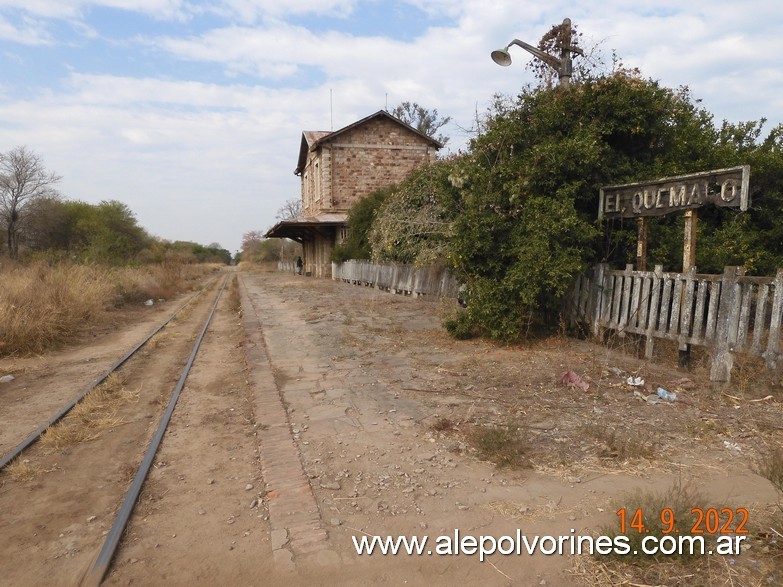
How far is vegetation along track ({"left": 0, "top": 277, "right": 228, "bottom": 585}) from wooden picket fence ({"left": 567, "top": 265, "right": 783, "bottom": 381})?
6048 mm

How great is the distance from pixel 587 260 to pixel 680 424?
14.2ft

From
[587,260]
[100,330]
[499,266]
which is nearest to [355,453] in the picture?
[499,266]

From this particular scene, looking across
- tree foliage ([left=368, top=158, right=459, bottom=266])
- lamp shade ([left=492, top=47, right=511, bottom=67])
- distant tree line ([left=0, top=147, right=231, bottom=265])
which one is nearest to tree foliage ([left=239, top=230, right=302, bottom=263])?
distant tree line ([left=0, top=147, right=231, bottom=265])

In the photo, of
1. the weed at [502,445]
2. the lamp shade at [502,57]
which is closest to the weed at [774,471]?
the weed at [502,445]

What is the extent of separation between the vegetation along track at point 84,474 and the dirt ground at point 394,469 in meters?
0.02

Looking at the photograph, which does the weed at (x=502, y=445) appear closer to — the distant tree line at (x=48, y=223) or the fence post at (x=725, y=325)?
the fence post at (x=725, y=325)

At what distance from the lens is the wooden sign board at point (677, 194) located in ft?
20.5

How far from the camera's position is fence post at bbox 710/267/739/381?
6000mm

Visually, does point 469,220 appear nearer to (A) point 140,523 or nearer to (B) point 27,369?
(A) point 140,523

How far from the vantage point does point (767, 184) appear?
11102 millimetres

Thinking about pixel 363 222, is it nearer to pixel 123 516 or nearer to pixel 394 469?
pixel 394 469

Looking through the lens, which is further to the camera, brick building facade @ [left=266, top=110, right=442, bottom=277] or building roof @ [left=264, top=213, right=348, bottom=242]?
brick building facade @ [left=266, top=110, right=442, bottom=277]

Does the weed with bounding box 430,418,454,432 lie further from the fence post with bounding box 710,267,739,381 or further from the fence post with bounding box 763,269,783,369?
the fence post with bounding box 763,269,783,369

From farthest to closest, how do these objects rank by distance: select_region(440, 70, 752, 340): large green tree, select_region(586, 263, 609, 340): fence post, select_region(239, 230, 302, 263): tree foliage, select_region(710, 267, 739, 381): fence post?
select_region(239, 230, 302, 263): tree foliage
select_region(586, 263, 609, 340): fence post
select_region(440, 70, 752, 340): large green tree
select_region(710, 267, 739, 381): fence post
